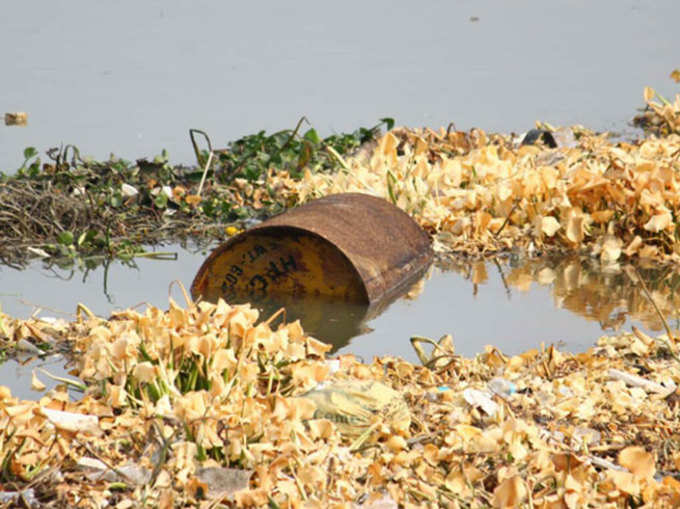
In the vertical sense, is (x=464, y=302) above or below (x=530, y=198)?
below

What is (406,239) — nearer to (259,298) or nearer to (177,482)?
(259,298)

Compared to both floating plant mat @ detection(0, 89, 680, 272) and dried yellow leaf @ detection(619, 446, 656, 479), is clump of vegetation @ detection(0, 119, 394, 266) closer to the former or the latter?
floating plant mat @ detection(0, 89, 680, 272)

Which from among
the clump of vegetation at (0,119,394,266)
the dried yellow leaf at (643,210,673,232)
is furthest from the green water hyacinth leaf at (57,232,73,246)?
the dried yellow leaf at (643,210,673,232)

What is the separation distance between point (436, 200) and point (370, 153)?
6.25 feet

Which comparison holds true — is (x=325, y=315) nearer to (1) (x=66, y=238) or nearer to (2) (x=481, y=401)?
(1) (x=66, y=238)

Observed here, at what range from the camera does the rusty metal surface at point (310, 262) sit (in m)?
6.20

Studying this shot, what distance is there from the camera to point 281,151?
913 cm

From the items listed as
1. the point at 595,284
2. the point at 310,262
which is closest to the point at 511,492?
the point at 310,262

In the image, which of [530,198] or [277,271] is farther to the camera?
[530,198]

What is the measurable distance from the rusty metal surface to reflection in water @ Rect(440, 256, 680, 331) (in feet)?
2.10

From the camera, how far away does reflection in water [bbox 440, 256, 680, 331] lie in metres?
6.03

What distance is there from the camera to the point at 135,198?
8.31 m

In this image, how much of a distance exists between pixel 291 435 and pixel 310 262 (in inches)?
117

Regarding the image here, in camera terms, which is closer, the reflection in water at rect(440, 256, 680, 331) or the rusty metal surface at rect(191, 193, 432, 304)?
the reflection in water at rect(440, 256, 680, 331)
